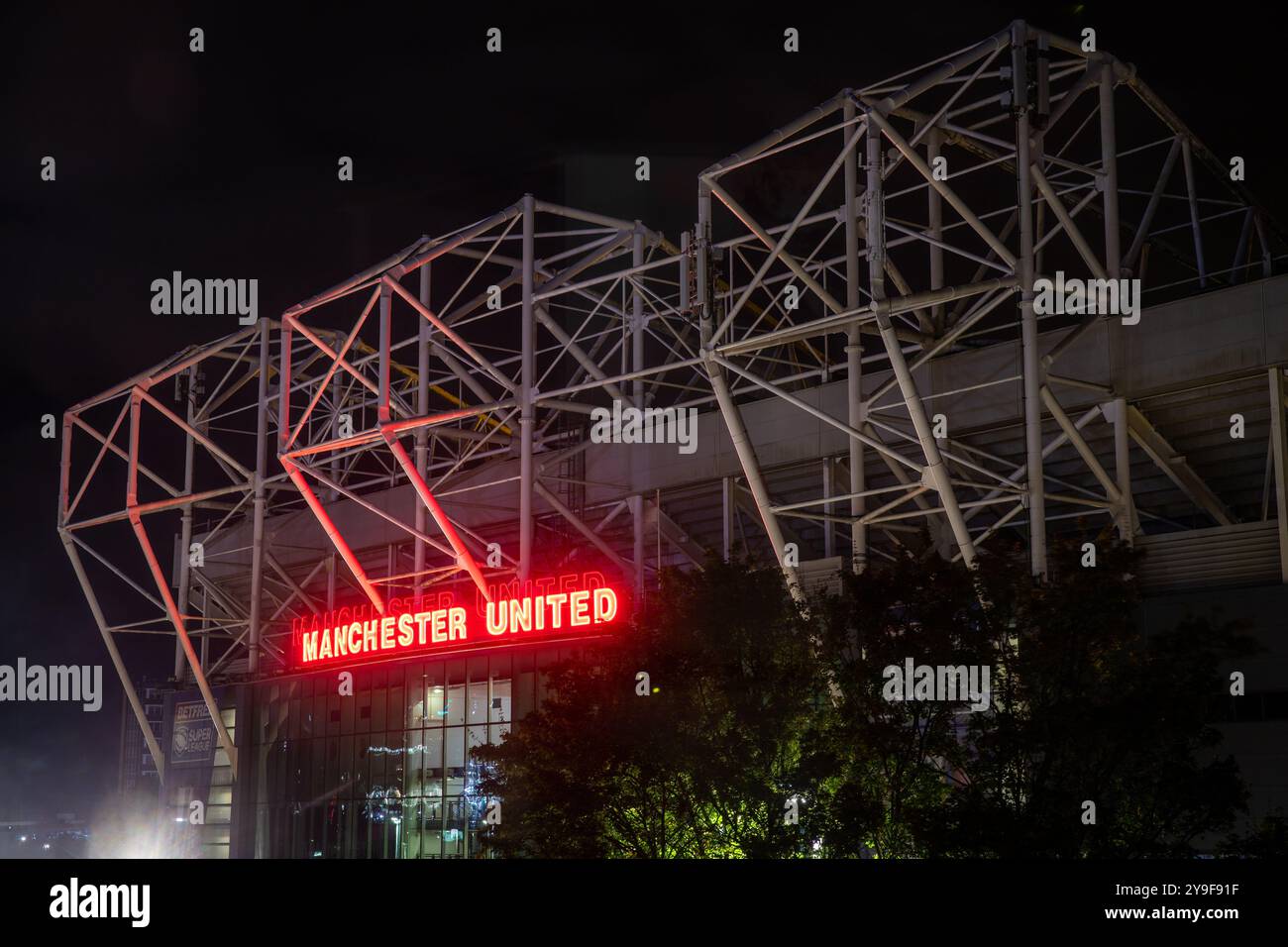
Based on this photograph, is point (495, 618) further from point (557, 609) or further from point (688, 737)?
point (688, 737)

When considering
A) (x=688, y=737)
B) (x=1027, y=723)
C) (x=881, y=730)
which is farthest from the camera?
(x=688, y=737)

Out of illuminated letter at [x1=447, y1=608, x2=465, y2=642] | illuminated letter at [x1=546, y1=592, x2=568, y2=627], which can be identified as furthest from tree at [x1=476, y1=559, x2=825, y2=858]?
illuminated letter at [x1=447, y1=608, x2=465, y2=642]

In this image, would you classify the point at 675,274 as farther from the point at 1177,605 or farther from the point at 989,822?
the point at 989,822

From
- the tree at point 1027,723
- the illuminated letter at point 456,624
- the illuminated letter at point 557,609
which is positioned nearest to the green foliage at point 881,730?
the tree at point 1027,723

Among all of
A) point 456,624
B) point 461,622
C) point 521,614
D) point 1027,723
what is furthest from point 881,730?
point 456,624

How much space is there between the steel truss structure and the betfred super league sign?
1134 mm

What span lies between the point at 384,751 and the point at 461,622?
353 inches

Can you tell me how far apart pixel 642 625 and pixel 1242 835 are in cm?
1559

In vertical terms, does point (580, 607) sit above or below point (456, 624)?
above

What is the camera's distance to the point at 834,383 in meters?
49.6

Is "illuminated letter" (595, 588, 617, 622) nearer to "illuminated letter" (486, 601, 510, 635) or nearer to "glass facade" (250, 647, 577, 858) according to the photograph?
"glass facade" (250, 647, 577, 858)

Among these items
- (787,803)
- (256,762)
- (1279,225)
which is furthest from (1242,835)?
(256,762)
